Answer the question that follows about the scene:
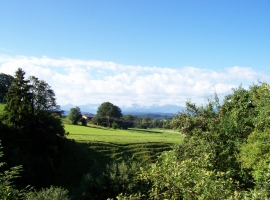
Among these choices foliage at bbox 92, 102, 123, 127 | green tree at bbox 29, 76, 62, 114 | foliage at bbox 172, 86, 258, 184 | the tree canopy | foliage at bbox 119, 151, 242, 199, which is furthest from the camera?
the tree canopy

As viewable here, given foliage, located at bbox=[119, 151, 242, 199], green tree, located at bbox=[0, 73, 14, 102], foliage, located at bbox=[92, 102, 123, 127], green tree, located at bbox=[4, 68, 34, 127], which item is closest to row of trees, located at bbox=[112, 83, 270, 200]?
foliage, located at bbox=[119, 151, 242, 199]

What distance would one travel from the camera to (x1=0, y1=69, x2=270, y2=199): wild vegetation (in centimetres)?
711

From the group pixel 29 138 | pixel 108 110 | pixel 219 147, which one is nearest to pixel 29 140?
pixel 29 138

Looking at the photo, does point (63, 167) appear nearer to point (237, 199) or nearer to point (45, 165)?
point (45, 165)

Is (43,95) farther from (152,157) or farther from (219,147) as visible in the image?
(219,147)

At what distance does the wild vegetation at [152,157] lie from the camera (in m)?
7.11

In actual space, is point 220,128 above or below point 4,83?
below

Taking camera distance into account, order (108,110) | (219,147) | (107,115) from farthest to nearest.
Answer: (108,110) → (107,115) → (219,147)

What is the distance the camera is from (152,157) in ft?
136

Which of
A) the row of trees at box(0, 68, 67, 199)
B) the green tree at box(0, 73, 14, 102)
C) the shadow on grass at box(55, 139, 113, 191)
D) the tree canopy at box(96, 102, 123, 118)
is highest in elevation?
the green tree at box(0, 73, 14, 102)

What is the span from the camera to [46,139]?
32.6 m

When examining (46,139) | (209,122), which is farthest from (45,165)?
(209,122)

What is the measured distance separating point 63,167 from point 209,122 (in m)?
22.0

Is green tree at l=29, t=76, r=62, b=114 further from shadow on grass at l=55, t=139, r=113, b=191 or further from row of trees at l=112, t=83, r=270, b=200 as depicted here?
row of trees at l=112, t=83, r=270, b=200
